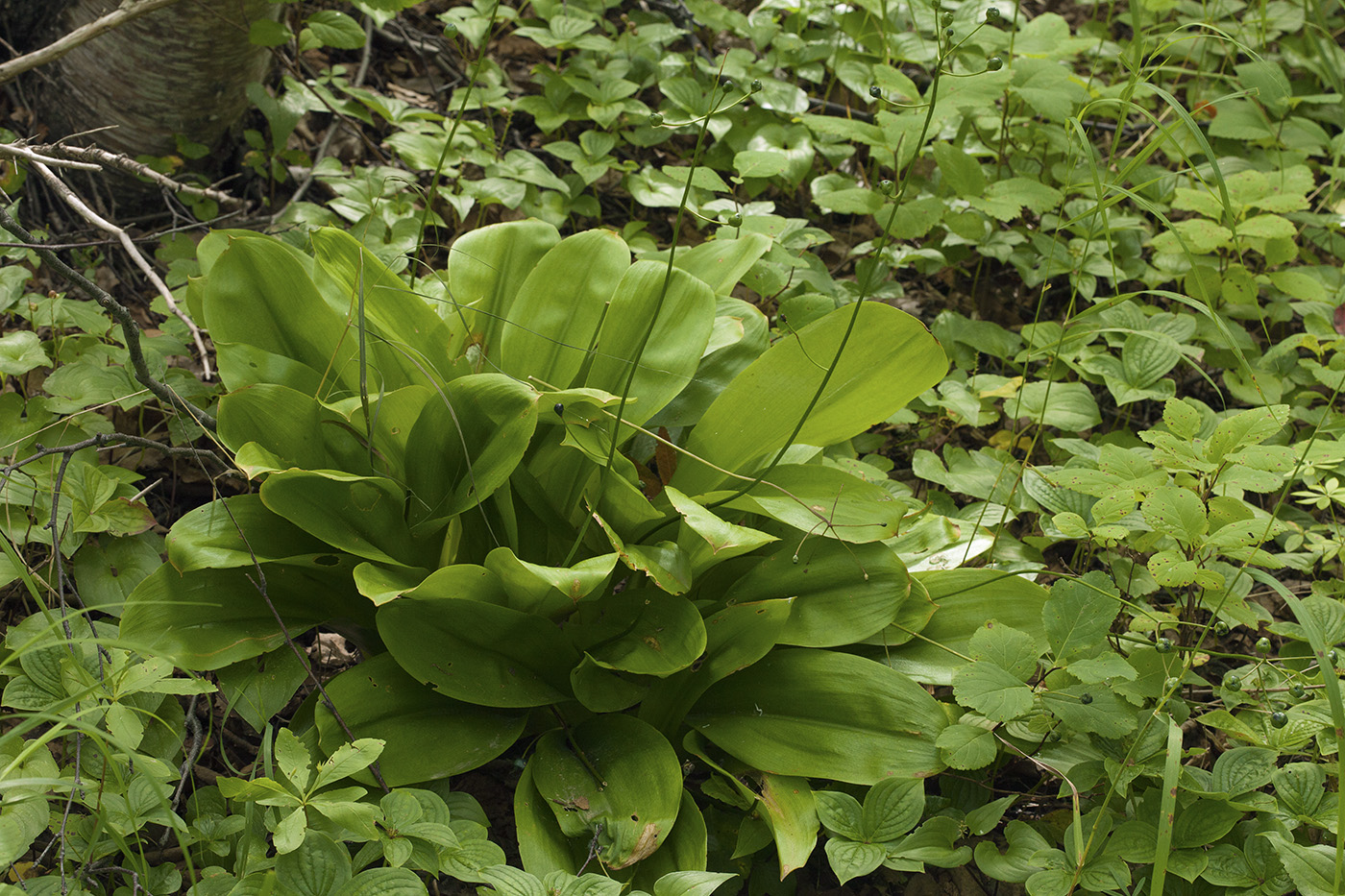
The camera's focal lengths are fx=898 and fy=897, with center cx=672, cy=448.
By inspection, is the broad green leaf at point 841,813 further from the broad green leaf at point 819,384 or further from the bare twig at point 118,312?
the bare twig at point 118,312

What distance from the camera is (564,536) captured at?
1446mm

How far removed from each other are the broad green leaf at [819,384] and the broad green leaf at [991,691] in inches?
17.3

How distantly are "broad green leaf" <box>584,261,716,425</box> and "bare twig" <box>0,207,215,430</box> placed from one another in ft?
2.03

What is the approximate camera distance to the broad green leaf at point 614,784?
3.92 ft

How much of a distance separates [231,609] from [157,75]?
150 cm

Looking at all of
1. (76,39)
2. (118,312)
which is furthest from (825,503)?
(76,39)

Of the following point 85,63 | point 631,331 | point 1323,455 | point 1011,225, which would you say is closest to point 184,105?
point 85,63

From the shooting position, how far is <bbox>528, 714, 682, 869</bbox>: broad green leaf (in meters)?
1.19

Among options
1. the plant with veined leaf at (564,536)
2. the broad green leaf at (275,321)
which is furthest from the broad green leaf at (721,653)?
the broad green leaf at (275,321)

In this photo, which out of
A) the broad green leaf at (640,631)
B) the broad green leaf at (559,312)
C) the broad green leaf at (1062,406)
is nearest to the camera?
the broad green leaf at (640,631)

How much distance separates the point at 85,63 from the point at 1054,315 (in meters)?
2.54

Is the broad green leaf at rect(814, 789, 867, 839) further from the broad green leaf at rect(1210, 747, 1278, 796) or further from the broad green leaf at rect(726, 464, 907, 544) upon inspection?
the broad green leaf at rect(1210, 747, 1278, 796)

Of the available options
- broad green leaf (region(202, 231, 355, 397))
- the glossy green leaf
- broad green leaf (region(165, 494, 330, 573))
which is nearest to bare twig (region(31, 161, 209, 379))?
broad green leaf (region(202, 231, 355, 397))

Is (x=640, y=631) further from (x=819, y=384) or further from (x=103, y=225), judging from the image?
(x=103, y=225)
